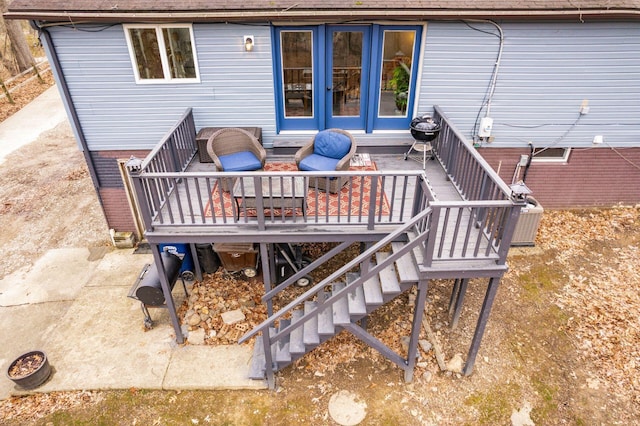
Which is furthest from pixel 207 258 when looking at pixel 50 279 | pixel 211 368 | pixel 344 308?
pixel 344 308

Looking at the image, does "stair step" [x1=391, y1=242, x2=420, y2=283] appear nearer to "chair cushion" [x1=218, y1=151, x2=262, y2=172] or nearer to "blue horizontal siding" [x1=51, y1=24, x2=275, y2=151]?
"chair cushion" [x1=218, y1=151, x2=262, y2=172]

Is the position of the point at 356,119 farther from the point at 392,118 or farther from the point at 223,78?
the point at 223,78

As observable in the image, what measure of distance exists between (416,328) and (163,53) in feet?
21.7

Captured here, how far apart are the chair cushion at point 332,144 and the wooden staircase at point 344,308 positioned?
203 centimetres

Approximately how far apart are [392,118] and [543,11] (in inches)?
125

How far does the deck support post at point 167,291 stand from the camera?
6196 millimetres

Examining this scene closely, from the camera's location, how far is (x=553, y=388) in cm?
595

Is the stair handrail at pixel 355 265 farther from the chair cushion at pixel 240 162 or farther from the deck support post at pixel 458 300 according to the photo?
the chair cushion at pixel 240 162

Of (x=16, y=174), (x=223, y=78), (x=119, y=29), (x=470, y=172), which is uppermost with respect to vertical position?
(x=119, y=29)

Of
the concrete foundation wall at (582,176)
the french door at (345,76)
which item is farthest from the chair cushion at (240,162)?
the concrete foundation wall at (582,176)

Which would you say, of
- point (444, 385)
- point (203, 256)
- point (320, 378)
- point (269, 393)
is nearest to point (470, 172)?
point (444, 385)

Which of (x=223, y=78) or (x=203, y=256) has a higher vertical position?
(x=223, y=78)

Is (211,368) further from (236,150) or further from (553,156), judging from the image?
(553,156)

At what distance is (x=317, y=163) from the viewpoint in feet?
23.1
